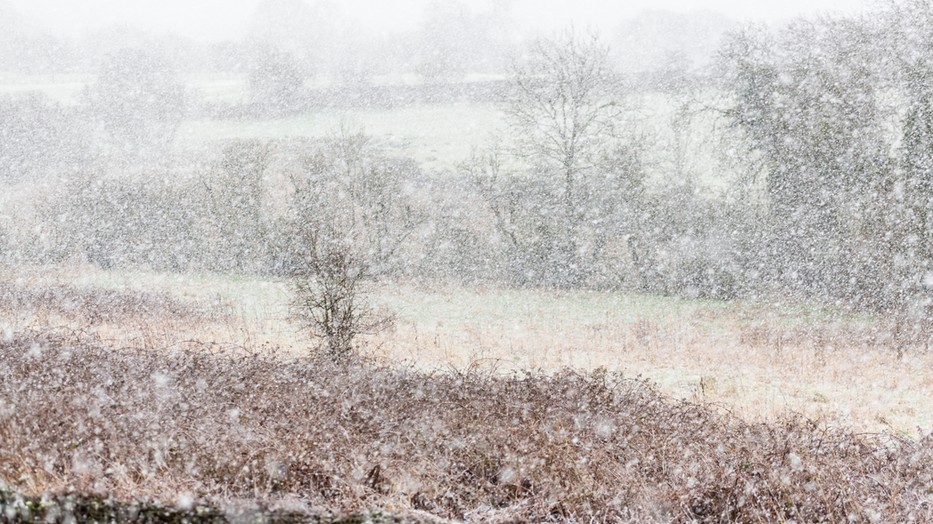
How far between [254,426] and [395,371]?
351 cm

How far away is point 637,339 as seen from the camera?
14.7 meters

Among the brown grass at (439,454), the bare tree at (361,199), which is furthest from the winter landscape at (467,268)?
the bare tree at (361,199)

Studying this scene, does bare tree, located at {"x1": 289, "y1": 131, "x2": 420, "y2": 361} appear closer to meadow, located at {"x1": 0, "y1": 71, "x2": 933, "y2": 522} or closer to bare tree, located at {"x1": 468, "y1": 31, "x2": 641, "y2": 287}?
bare tree, located at {"x1": 468, "y1": 31, "x2": 641, "y2": 287}

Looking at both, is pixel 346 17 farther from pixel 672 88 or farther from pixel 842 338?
pixel 842 338

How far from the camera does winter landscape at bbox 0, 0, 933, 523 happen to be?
18.5 ft

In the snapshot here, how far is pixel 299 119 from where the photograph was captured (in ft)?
117

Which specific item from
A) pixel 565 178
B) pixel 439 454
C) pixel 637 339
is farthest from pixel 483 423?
pixel 565 178

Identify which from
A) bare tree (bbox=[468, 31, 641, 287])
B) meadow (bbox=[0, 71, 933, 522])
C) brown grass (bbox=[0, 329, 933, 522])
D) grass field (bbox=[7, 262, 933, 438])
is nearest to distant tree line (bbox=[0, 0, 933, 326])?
bare tree (bbox=[468, 31, 641, 287])

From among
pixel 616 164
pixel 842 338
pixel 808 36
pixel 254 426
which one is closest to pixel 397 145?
pixel 616 164

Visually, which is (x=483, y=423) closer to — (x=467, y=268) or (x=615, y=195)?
(x=467, y=268)

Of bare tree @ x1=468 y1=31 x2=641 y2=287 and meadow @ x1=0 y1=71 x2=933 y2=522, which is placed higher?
bare tree @ x1=468 y1=31 x2=641 y2=287

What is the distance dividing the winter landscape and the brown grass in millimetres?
38

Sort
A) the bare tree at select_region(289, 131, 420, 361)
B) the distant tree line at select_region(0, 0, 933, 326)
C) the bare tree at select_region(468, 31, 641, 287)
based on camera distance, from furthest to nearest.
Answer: the bare tree at select_region(468, 31, 641, 287), the bare tree at select_region(289, 131, 420, 361), the distant tree line at select_region(0, 0, 933, 326)

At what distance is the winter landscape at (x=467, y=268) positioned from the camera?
18.5ft
